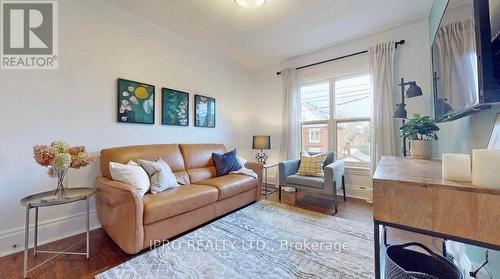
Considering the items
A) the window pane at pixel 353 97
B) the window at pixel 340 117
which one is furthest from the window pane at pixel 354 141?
the window pane at pixel 353 97

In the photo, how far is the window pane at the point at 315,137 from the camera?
3.74 metres

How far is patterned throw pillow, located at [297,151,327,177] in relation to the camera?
307 centimetres

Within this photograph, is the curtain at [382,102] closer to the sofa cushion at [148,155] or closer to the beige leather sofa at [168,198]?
the beige leather sofa at [168,198]

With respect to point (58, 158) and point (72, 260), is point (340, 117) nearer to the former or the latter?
point (58, 158)

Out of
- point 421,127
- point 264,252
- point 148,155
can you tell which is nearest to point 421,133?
point 421,127

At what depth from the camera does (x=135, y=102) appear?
8.63 feet

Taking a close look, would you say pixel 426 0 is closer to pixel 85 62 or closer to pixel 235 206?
pixel 235 206

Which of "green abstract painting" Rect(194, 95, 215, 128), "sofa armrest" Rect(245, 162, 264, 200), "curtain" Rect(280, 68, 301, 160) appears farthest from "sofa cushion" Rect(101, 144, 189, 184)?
"curtain" Rect(280, 68, 301, 160)

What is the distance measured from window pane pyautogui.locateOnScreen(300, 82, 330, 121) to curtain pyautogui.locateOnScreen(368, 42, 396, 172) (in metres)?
0.80

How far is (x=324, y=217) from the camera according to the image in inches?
97.7

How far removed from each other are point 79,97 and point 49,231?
136 centimetres

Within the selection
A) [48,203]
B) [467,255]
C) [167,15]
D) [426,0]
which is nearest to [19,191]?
[48,203]

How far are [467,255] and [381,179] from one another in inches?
48.8

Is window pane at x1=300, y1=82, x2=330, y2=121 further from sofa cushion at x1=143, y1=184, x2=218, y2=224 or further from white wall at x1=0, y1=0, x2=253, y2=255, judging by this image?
sofa cushion at x1=143, y1=184, x2=218, y2=224
